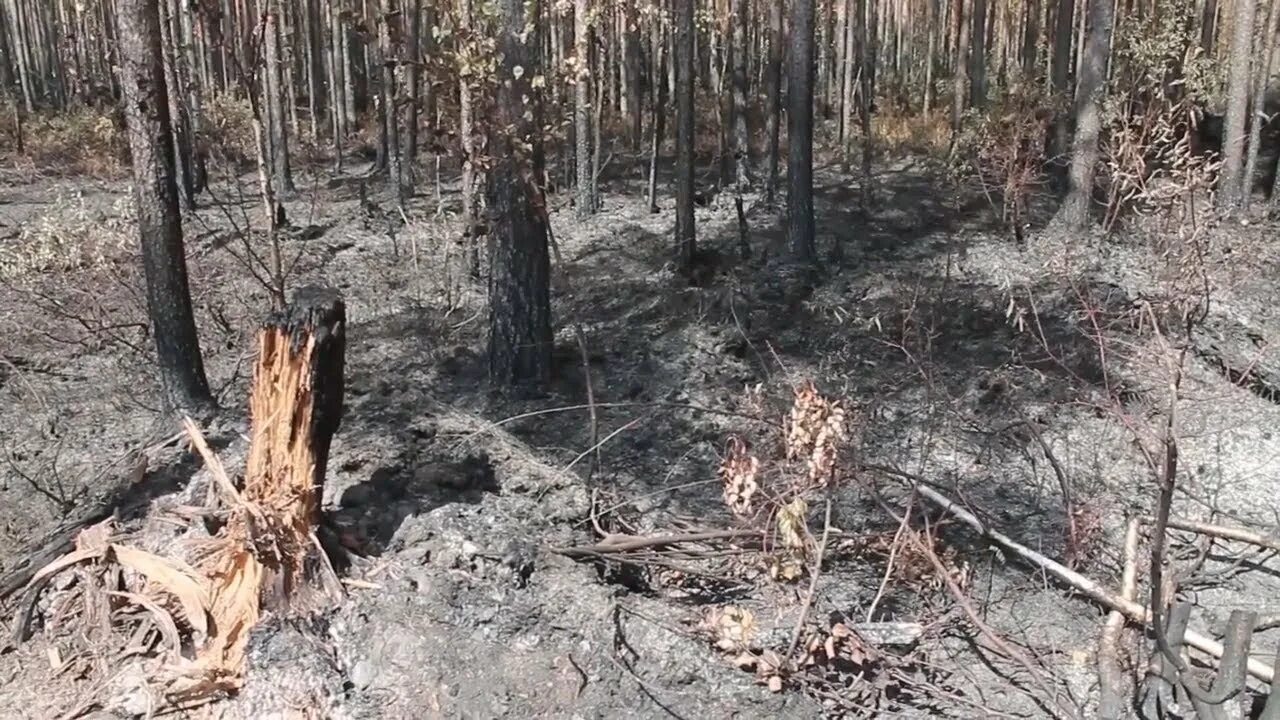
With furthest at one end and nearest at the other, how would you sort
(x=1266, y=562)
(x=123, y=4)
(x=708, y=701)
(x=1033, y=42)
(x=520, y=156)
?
(x=1033, y=42) → (x=520, y=156) → (x=123, y=4) → (x=1266, y=562) → (x=708, y=701)

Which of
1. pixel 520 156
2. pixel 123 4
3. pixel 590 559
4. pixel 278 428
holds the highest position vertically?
pixel 123 4

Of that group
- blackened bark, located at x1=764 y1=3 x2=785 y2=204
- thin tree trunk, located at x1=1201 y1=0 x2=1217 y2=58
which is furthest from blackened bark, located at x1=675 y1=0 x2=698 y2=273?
thin tree trunk, located at x1=1201 y1=0 x2=1217 y2=58

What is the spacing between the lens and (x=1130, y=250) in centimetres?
1080

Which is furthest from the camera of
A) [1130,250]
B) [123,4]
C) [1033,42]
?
[1033,42]

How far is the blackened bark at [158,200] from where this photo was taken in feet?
21.5

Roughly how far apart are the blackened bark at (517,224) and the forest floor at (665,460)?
1.23ft

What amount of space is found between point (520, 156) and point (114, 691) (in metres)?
4.17

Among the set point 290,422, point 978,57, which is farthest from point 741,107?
point 290,422

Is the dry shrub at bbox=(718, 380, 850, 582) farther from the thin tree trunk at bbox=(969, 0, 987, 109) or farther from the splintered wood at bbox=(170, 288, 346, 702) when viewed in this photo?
the thin tree trunk at bbox=(969, 0, 987, 109)

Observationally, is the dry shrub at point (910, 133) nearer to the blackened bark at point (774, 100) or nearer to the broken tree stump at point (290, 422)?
the blackened bark at point (774, 100)

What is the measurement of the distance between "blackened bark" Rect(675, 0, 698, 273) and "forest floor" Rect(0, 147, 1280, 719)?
1.81 feet

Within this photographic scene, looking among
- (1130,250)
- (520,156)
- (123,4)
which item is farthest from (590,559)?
(1130,250)

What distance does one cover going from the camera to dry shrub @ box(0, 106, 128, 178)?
1841 centimetres

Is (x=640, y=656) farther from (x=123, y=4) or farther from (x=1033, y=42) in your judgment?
(x=1033, y=42)
